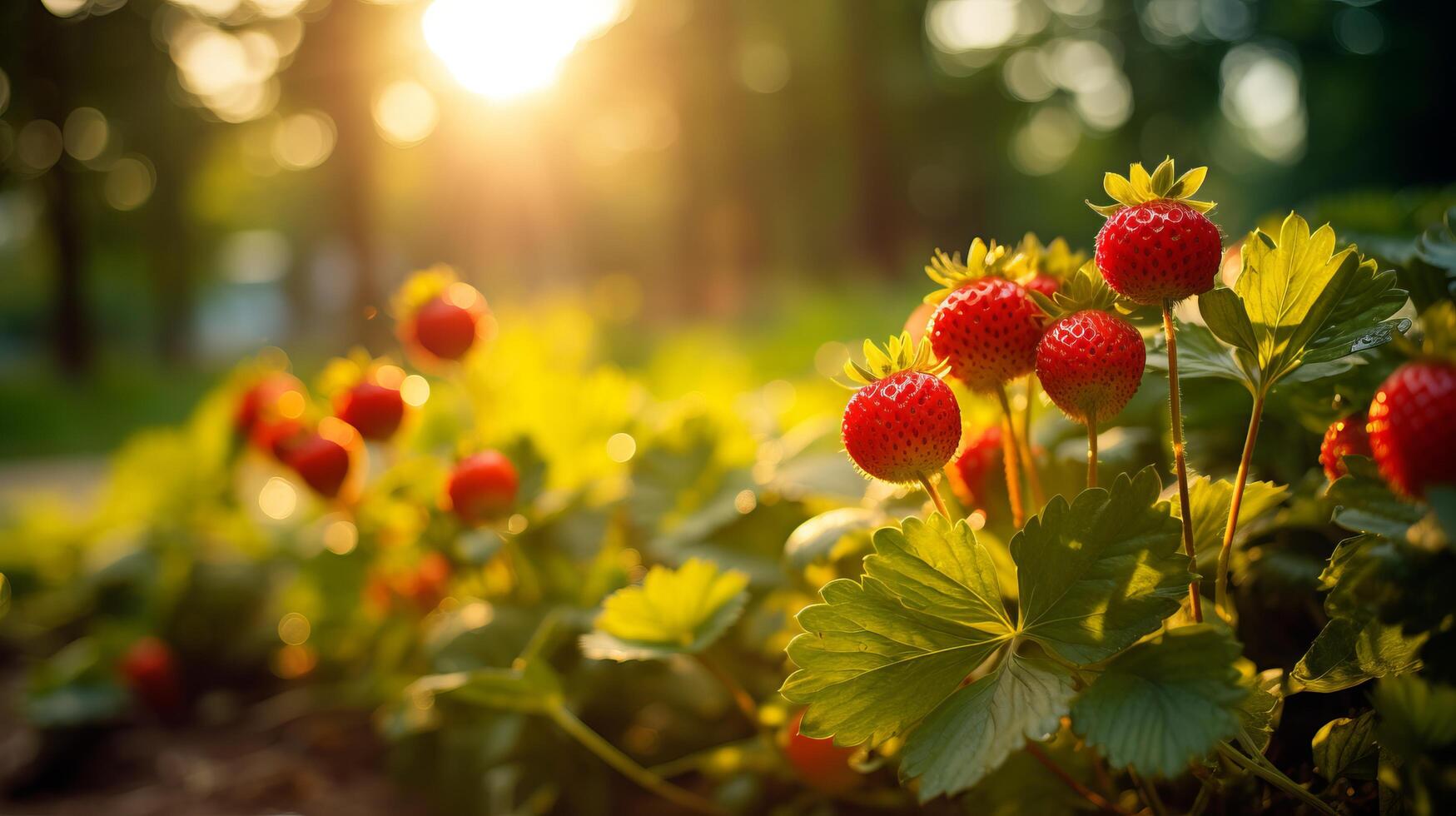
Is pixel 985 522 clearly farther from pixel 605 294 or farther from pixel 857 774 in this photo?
pixel 605 294

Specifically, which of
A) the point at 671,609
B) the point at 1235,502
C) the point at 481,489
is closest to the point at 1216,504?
the point at 1235,502

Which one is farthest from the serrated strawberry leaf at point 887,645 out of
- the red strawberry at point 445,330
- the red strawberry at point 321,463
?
the red strawberry at point 321,463

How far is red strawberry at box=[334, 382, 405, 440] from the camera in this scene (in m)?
1.30

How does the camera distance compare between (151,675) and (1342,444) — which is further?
(151,675)

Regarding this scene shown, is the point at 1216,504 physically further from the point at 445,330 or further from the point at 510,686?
the point at 445,330

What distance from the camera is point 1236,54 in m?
21.3

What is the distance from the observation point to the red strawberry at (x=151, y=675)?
206 cm

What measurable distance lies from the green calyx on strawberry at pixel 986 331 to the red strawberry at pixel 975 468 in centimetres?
21

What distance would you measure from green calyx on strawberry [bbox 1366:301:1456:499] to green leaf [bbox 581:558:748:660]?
0.56 metres

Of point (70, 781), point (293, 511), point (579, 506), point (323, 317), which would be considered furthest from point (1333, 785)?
point (323, 317)

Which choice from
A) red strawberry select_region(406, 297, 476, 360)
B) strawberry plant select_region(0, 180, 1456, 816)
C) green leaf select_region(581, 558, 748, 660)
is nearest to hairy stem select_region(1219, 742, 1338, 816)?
strawberry plant select_region(0, 180, 1456, 816)

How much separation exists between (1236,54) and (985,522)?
969 inches

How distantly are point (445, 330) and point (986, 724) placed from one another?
0.94 metres

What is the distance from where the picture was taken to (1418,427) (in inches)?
22.0
